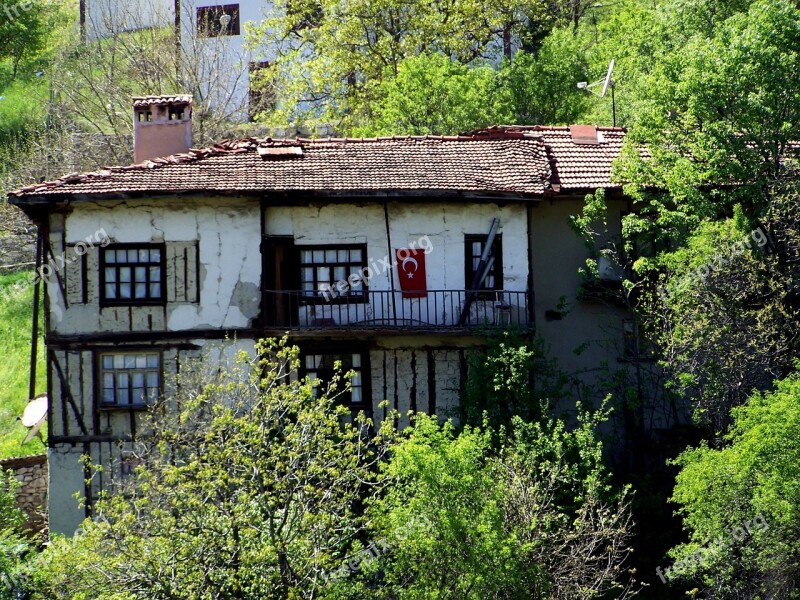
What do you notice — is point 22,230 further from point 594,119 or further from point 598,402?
point 598,402

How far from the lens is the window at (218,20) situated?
1694 inches

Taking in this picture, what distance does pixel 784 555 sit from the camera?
2098 centimetres

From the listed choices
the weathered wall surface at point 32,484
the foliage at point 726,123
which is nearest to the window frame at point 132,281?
the weathered wall surface at point 32,484

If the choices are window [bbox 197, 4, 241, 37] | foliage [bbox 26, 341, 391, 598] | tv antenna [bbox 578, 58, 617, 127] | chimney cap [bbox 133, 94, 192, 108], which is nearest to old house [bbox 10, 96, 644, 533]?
chimney cap [bbox 133, 94, 192, 108]

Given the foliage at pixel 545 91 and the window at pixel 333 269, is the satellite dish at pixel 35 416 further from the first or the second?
the foliage at pixel 545 91

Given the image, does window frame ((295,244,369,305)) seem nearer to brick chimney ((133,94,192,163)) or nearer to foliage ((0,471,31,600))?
brick chimney ((133,94,192,163))

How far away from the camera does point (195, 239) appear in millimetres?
24984

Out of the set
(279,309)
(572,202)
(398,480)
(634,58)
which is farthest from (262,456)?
(634,58)

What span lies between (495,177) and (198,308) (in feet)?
20.7

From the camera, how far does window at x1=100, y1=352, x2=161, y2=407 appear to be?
965 inches

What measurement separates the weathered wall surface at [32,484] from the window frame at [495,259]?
9.71 metres

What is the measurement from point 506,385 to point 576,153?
6.25m


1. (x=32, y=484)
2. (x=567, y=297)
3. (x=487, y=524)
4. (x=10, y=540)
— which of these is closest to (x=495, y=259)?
(x=567, y=297)

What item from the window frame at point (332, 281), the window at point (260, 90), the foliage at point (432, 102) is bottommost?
the window frame at point (332, 281)
